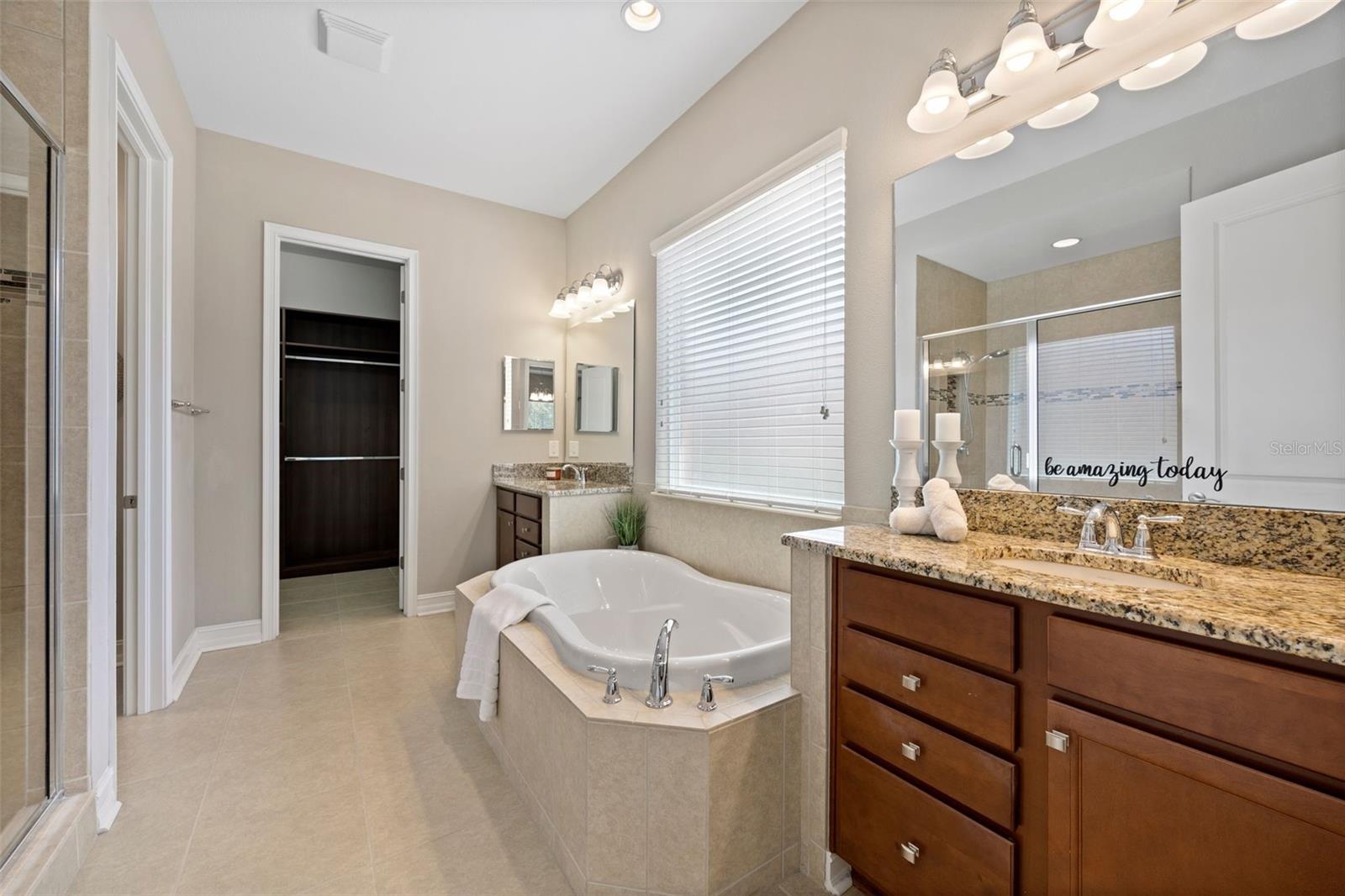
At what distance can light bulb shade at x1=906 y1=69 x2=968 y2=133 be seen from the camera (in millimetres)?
1501

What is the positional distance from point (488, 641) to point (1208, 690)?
A: 6.10ft

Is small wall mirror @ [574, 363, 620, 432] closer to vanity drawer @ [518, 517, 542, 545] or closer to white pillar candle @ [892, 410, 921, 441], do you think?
vanity drawer @ [518, 517, 542, 545]

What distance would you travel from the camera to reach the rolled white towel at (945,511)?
1.41 meters

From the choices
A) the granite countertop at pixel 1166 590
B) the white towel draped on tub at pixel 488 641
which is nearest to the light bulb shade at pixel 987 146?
the granite countertop at pixel 1166 590

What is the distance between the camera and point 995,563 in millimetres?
1175

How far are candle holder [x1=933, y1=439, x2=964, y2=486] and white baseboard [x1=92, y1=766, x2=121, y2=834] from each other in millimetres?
2559

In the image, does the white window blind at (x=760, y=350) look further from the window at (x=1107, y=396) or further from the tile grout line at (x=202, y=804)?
the tile grout line at (x=202, y=804)

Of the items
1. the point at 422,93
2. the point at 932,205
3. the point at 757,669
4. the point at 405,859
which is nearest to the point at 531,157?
the point at 422,93

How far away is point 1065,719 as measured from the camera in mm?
947

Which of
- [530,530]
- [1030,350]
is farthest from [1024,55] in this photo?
[530,530]

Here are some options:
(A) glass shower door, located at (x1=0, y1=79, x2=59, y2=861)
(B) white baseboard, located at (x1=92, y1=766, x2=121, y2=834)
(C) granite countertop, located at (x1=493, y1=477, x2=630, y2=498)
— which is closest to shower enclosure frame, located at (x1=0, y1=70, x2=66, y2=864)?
(A) glass shower door, located at (x1=0, y1=79, x2=59, y2=861)

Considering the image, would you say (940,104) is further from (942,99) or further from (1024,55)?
(1024,55)

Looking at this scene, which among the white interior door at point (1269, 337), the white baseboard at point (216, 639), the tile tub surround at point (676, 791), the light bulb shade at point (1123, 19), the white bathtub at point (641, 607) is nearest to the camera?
the white interior door at point (1269, 337)

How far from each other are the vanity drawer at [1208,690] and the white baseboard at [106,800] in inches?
96.0
